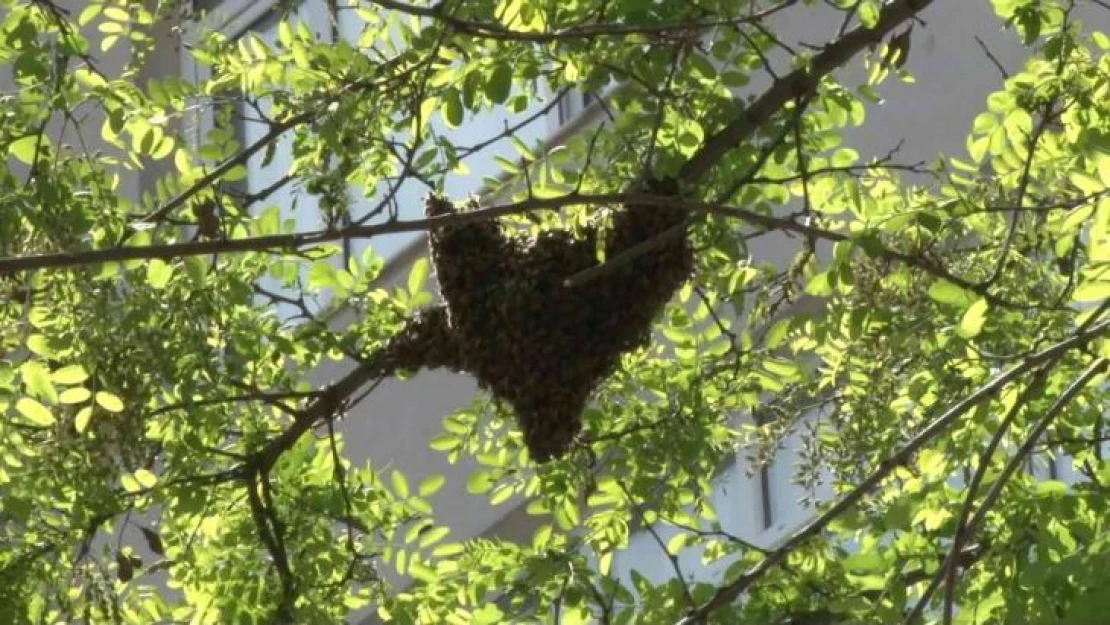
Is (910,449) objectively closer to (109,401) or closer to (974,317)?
(974,317)

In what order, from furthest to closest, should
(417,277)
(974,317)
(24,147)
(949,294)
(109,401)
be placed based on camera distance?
(417,277), (24,147), (109,401), (949,294), (974,317)

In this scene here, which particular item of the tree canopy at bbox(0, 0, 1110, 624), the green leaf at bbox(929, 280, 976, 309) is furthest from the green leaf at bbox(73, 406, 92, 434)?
the green leaf at bbox(929, 280, 976, 309)

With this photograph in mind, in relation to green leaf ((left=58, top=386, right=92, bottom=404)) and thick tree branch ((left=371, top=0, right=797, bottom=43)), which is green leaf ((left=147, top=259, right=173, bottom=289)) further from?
thick tree branch ((left=371, top=0, right=797, bottom=43))

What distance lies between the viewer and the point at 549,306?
5043 mm

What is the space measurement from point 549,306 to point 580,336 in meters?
0.09

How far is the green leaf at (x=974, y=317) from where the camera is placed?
4.81 meters

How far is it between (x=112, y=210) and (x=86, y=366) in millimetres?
468

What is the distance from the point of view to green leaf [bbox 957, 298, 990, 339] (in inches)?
189

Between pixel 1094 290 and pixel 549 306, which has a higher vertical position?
pixel 549 306

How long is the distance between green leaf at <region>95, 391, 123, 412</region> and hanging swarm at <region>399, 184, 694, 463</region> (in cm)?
75

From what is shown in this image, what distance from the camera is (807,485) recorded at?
18.5 ft

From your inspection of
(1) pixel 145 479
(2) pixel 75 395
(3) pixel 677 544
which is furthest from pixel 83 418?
(3) pixel 677 544

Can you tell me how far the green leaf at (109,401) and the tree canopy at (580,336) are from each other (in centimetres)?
6

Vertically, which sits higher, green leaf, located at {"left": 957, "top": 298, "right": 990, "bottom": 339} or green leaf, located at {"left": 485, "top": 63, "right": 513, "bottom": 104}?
green leaf, located at {"left": 485, "top": 63, "right": 513, "bottom": 104}
